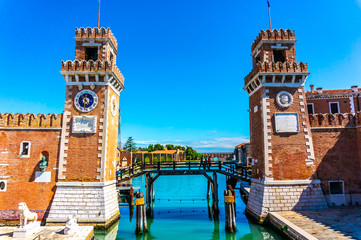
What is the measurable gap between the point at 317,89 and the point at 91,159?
77.0 feet

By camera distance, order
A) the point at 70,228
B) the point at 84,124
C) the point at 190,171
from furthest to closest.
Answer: the point at 190,171, the point at 84,124, the point at 70,228

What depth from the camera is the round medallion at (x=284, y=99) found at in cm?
1800

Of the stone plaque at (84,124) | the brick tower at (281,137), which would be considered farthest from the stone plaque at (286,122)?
the stone plaque at (84,124)

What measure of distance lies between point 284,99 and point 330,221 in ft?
28.9

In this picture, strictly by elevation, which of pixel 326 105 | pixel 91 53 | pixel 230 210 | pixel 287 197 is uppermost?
pixel 91 53

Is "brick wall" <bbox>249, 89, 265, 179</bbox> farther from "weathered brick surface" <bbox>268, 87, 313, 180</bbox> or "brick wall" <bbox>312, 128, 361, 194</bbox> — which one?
"brick wall" <bbox>312, 128, 361, 194</bbox>

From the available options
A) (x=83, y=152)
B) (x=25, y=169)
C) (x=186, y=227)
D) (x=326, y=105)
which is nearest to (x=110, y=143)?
(x=83, y=152)

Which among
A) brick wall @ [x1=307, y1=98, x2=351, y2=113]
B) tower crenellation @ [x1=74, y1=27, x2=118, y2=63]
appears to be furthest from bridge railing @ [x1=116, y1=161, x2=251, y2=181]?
tower crenellation @ [x1=74, y1=27, x2=118, y2=63]

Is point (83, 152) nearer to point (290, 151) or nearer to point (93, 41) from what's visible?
point (93, 41)

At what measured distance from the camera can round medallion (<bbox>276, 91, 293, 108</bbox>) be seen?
18.0 metres

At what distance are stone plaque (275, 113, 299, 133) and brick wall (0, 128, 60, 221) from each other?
16.9 metres

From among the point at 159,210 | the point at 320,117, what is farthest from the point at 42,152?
the point at 320,117

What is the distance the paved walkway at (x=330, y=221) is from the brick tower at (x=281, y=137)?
3.67ft

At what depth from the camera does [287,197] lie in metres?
16.5
